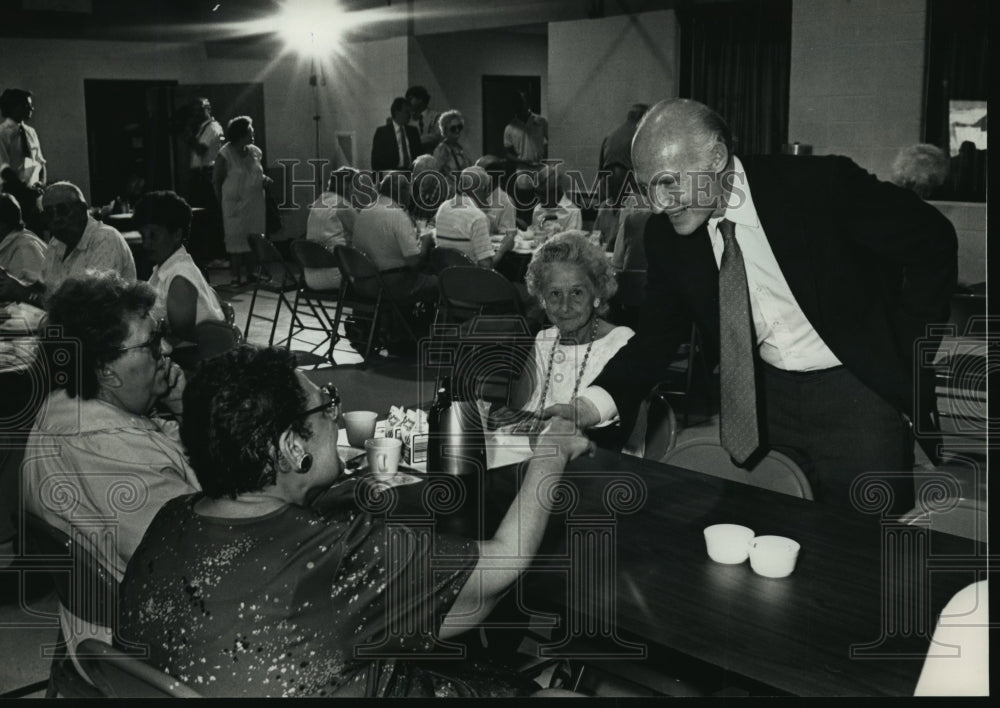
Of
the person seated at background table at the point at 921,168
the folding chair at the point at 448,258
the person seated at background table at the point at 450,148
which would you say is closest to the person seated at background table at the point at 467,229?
the folding chair at the point at 448,258

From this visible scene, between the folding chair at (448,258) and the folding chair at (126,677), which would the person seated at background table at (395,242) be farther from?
the folding chair at (126,677)

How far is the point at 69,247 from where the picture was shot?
203 inches

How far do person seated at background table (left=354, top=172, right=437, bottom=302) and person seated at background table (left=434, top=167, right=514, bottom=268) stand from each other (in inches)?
6.5

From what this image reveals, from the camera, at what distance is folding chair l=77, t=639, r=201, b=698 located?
4.53 ft

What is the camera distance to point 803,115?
28.6ft

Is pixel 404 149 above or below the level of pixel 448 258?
above

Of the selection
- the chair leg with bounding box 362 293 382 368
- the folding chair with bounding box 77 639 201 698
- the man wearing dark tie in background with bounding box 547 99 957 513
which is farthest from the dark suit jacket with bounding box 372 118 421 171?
the folding chair with bounding box 77 639 201 698

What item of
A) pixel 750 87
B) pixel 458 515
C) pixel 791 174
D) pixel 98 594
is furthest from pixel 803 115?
pixel 98 594

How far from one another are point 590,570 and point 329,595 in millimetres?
590

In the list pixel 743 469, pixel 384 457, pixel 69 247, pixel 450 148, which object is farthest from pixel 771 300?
pixel 450 148

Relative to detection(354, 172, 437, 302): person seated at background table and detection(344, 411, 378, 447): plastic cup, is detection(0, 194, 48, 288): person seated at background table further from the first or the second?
detection(344, 411, 378, 447): plastic cup

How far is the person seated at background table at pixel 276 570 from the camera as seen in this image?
145 centimetres

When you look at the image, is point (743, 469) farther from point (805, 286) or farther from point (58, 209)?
point (58, 209)

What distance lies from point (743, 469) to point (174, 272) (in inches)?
102
